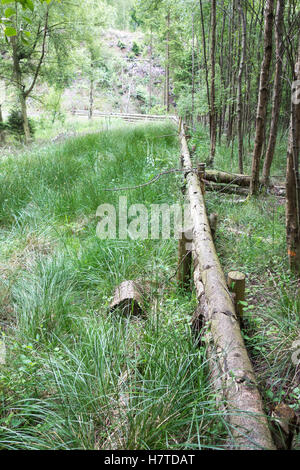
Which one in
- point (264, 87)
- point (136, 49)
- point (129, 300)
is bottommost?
point (129, 300)

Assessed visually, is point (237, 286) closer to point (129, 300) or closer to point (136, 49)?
point (129, 300)

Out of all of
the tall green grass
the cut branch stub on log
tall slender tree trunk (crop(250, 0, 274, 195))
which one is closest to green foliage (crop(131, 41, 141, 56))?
the tall green grass

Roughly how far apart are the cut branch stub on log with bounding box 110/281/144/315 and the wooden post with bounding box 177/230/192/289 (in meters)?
0.37

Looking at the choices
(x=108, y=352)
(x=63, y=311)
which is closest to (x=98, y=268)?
(x=63, y=311)

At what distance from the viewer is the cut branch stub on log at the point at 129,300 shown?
2.35m

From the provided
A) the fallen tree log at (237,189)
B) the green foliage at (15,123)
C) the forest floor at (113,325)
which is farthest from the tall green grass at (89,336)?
the green foliage at (15,123)

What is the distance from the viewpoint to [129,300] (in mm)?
2352

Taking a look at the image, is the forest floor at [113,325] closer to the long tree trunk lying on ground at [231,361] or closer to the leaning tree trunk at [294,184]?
the long tree trunk lying on ground at [231,361]

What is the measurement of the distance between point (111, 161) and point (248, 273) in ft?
12.4

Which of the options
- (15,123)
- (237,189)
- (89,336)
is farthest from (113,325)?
(15,123)

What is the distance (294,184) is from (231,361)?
4.83 ft

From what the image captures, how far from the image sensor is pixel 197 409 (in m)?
1.37

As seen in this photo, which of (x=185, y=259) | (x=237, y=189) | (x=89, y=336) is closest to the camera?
(x=89, y=336)

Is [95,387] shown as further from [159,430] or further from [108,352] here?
[159,430]
